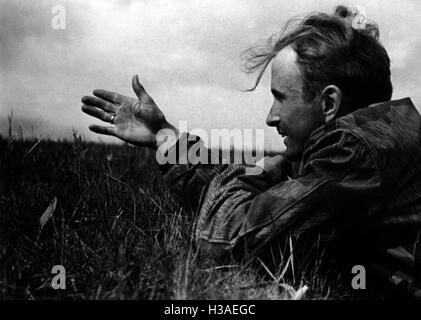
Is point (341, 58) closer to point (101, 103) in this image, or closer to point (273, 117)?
point (273, 117)

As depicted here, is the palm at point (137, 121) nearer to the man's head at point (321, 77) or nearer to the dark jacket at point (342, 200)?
the dark jacket at point (342, 200)

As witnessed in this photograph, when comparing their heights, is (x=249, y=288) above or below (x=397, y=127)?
below

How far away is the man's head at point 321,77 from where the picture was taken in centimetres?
244

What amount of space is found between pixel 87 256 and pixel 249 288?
71cm

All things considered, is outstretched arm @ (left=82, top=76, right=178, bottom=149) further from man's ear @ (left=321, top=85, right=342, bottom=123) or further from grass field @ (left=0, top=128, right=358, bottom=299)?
man's ear @ (left=321, top=85, right=342, bottom=123)

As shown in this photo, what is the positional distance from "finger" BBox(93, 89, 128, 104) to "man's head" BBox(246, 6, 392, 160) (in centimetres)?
73

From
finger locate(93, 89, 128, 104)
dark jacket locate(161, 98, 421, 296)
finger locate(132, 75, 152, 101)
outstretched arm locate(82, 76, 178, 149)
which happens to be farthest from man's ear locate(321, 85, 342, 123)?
finger locate(93, 89, 128, 104)

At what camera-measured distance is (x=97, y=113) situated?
2609mm

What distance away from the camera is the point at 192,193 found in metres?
2.48

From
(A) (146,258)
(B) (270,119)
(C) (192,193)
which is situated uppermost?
(B) (270,119)

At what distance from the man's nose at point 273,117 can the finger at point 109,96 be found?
707 millimetres

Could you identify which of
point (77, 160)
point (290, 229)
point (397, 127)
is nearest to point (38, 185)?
point (77, 160)

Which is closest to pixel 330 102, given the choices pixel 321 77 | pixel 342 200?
pixel 321 77

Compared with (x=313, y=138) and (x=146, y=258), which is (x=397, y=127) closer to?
(x=313, y=138)
